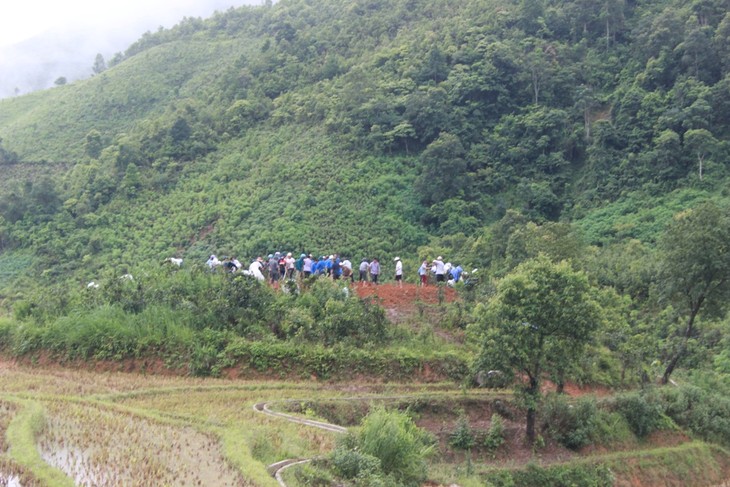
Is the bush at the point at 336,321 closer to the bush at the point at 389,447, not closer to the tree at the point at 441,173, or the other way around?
the bush at the point at 389,447

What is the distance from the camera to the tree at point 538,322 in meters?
13.9

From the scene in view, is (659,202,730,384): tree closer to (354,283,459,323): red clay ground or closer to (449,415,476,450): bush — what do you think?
(354,283,459,323): red clay ground

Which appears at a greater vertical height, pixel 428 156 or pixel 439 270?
pixel 428 156

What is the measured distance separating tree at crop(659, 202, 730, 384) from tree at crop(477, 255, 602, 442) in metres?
5.82

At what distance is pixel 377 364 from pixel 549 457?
4735 millimetres

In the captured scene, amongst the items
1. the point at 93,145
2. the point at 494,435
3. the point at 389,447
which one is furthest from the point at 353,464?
the point at 93,145

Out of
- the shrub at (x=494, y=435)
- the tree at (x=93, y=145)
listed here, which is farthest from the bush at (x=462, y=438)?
the tree at (x=93, y=145)

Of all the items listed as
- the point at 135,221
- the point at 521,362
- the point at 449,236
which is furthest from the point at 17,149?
the point at 521,362

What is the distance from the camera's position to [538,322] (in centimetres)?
1408

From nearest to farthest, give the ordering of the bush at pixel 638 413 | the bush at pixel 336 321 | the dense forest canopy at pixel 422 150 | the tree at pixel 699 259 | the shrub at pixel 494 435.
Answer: the shrub at pixel 494 435, the bush at pixel 638 413, the bush at pixel 336 321, the tree at pixel 699 259, the dense forest canopy at pixel 422 150

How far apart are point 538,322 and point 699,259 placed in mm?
7038

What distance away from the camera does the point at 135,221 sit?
36312 mm

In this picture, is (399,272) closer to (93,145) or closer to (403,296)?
(403,296)

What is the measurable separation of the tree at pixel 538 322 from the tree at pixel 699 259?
19.1ft
